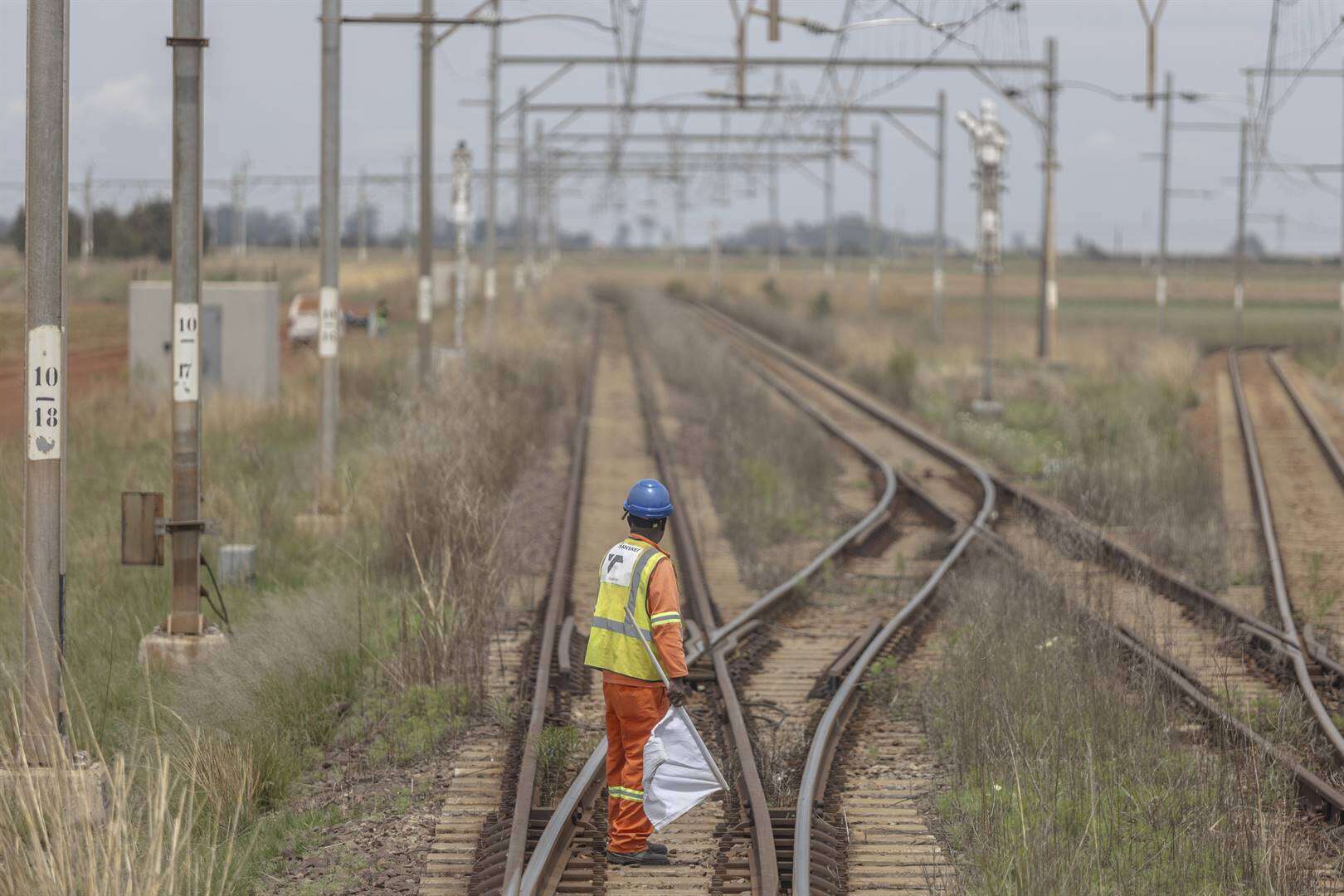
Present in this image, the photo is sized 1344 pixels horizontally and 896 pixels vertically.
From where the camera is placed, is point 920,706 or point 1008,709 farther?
point 920,706

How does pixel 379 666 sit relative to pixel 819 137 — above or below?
below

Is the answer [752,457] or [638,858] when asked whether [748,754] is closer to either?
[638,858]

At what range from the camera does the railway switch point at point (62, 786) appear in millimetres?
6355

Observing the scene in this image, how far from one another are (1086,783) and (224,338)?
19.2 m

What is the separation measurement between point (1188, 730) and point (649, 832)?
3414 mm

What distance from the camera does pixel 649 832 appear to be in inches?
266

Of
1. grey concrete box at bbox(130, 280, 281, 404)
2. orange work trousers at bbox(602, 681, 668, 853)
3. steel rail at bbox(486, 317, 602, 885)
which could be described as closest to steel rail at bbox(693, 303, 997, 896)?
orange work trousers at bbox(602, 681, 668, 853)

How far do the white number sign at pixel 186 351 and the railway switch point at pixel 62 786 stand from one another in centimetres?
285

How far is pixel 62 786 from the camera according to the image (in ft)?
21.8

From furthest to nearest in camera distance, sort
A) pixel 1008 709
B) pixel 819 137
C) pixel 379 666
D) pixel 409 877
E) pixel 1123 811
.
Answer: pixel 819 137
pixel 379 666
pixel 1008 709
pixel 1123 811
pixel 409 877

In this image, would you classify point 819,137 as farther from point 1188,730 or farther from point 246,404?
point 1188,730

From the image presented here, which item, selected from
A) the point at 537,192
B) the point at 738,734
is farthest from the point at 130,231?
the point at 738,734

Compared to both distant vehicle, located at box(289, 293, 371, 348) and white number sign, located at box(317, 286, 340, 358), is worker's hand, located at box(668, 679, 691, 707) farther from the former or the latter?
distant vehicle, located at box(289, 293, 371, 348)

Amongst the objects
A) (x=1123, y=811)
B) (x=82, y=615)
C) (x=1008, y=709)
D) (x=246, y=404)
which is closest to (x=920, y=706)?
(x=1008, y=709)
